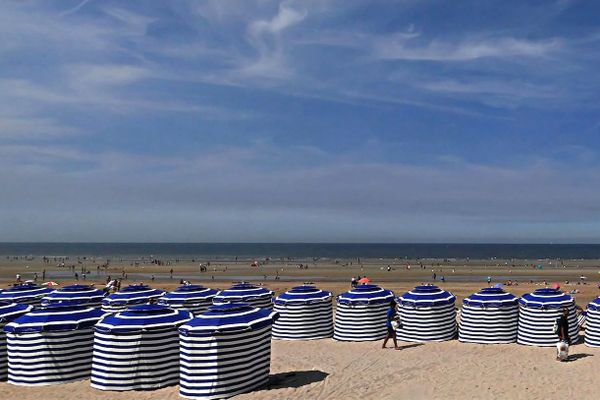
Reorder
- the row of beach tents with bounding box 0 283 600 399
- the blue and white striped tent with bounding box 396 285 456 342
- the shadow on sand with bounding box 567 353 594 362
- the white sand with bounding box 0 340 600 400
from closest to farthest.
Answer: the row of beach tents with bounding box 0 283 600 399 → the white sand with bounding box 0 340 600 400 → the shadow on sand with bounding box 567 353 594 362 → the blue and white striped tent with bounding box 396 285 456 342

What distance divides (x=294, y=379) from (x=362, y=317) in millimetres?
4847

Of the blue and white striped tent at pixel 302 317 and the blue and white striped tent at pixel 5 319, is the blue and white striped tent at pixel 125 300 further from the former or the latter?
the blue and white striped tent at pixel 302 317

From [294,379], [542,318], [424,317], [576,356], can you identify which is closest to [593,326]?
[542,318]

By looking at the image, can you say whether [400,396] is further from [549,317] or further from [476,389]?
[549,317]

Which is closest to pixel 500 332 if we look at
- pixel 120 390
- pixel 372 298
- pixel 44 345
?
pixel 372 298

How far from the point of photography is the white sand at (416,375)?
11633mm

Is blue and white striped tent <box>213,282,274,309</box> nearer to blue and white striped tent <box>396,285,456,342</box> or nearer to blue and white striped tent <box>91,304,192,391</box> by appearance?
blue and white striped tent <box>396,285,456,342</box>

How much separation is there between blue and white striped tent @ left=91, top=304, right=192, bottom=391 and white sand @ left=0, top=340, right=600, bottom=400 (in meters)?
0.25

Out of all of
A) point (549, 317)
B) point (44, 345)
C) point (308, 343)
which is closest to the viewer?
point (44, 345)

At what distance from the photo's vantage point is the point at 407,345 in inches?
645

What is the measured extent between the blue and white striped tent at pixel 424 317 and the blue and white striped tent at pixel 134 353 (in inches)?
302

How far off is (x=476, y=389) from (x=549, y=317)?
521 centimetres

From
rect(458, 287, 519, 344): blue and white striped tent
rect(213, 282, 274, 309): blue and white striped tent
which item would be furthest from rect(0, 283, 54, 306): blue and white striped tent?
rect(458, 287, 519, 344): blue and white striped tent

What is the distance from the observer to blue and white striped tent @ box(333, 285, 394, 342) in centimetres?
1717
